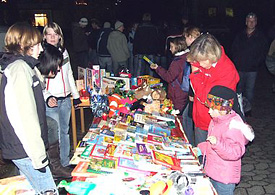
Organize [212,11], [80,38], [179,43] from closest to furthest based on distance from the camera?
[179,43], [80,38], [212,11]

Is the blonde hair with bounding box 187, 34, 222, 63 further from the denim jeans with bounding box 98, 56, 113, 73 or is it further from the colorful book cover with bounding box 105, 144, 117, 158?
the denim jeans with bounding box 98, 56, 113, 73

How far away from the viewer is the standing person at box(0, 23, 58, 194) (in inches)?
75.0

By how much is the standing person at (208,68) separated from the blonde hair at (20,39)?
1444 millimetres

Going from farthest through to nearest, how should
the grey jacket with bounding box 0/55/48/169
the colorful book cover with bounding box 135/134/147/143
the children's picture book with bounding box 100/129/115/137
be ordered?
1. the children's picture book with bounding box 100/129/115/137
2. the colorful book cover with bounding box 135/134/147/143
3. the grey jacket with bounding box 0/55/48/169

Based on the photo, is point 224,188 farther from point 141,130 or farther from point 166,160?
point 141,130

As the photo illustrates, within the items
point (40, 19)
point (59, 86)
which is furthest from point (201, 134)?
point (40, 19)

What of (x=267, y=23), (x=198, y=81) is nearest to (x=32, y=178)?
(x=198, y=81)

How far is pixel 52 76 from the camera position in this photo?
9.45 feet

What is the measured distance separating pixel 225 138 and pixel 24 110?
147 centimetres

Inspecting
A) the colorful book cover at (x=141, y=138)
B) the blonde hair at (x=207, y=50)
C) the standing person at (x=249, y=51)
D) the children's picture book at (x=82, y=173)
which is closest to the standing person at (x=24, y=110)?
the children's picture book at (x=82, y=173)

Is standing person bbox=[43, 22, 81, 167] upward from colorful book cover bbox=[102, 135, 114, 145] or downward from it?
upward

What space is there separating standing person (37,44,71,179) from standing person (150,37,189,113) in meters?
1.49

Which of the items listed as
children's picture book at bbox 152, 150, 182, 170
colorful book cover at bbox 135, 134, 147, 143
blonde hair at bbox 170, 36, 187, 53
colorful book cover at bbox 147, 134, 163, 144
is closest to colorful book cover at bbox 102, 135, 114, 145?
colorful book cover at bbox 135, 134, 147, 143

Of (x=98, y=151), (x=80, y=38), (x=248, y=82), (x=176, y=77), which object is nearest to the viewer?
(x=98, y=151)
